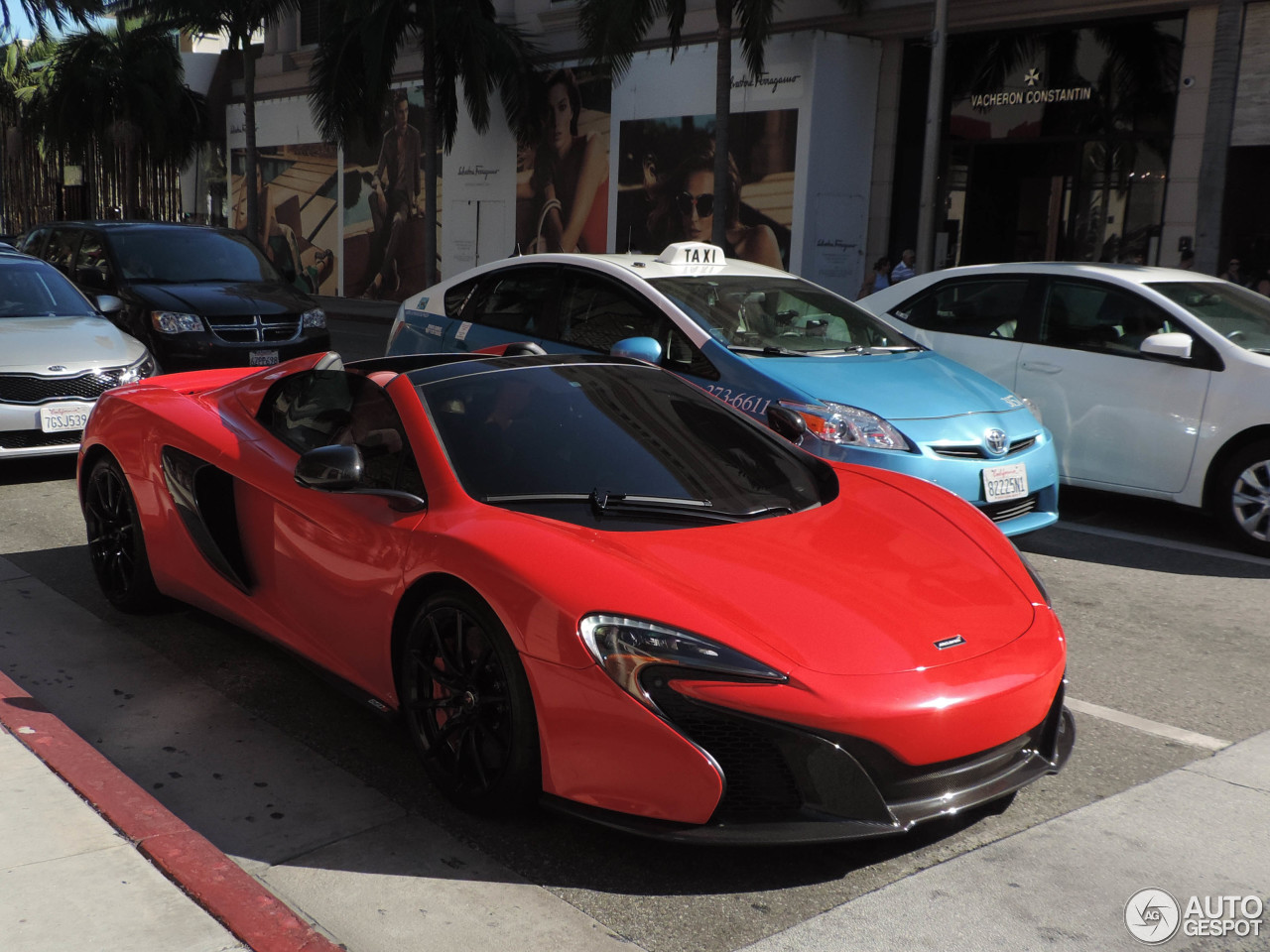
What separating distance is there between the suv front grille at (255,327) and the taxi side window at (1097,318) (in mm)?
7176

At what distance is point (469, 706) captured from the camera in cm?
350

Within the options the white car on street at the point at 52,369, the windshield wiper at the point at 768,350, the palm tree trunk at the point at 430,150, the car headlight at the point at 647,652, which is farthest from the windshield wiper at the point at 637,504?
the palm tree trunk at the point at 430,150

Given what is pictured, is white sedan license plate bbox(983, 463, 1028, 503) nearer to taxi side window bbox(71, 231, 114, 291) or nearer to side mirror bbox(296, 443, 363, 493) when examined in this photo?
side mirror bbox(296, 443, 363, 493)

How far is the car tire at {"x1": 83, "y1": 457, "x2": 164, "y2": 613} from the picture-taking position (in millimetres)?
5250

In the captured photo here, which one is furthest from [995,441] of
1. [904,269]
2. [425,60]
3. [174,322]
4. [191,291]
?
[425,60]

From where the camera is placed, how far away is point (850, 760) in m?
3.03

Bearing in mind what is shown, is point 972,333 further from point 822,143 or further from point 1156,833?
point 822,143

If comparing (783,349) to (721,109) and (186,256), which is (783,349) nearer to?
(186,256)

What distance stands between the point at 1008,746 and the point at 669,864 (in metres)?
A: 0.95

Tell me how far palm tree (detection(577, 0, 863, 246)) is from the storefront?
146 inches

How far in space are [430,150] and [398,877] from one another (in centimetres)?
2462

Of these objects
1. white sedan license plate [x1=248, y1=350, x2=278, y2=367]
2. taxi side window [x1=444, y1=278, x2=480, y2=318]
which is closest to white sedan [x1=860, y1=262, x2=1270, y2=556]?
taxi side window [x1=444, y1=278, x2=480, y2=318]

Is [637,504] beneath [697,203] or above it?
beneath

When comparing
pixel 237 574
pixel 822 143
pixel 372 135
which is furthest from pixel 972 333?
pixel 372 135
